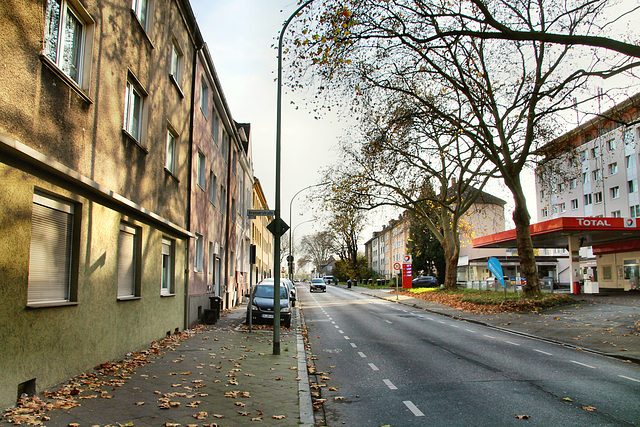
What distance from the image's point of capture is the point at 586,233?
95.8 feet

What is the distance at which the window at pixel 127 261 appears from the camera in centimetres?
967

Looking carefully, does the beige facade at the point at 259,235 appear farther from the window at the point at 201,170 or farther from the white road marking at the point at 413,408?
the white road marking at the point at 413,408

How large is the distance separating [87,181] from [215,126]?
15.2m

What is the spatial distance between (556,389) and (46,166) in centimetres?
770

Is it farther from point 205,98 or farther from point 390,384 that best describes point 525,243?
point 390,384

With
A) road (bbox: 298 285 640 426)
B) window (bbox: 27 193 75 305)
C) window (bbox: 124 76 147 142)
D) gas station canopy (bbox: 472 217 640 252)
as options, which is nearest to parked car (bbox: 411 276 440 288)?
gas station canopy (bbox: 472 217 640 252)

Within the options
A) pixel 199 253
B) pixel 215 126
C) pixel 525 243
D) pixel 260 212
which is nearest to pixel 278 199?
pixel 260 212

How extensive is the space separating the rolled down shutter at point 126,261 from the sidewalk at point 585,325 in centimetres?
1036

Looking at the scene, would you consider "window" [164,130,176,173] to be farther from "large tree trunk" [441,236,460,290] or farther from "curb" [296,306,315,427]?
"large tree trunk" [441,236,460,290]

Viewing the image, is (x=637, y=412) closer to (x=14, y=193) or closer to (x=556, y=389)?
(x=556, y=389)

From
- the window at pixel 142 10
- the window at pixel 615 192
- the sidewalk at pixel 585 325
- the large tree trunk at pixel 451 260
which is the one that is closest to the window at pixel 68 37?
the window at pixel 142 10

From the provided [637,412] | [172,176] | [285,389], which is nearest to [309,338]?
[172,176]

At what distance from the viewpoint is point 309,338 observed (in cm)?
1400

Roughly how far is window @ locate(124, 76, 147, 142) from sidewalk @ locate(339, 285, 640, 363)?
11.3 meters
